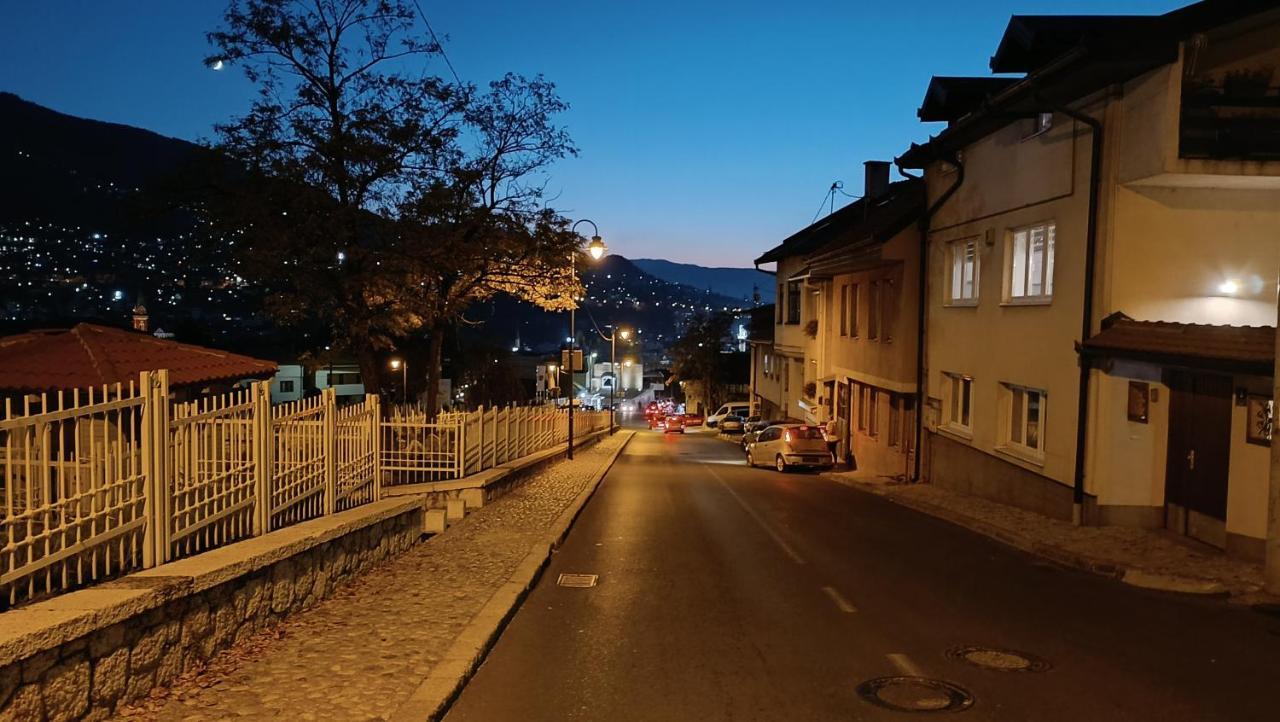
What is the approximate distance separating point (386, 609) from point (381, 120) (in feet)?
38.5

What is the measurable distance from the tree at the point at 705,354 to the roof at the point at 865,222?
21.9 meters

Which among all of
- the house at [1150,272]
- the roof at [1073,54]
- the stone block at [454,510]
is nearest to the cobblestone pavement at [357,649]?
the stone block at [454,510]

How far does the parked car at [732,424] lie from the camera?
50.3 metres

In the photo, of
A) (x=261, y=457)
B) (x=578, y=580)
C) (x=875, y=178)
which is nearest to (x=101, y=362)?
(x=261, y=457)

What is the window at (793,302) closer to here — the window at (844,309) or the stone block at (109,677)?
the window at (844,309)

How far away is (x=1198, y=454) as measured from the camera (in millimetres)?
11078

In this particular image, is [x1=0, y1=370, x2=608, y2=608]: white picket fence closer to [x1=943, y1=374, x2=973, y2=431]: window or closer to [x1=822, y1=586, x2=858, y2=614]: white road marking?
[x1=822, y1=586, x2=858, y2=614]: white road marking

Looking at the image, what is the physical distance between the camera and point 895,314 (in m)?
21.6

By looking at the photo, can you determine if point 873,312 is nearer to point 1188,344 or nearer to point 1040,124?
point 1040,124

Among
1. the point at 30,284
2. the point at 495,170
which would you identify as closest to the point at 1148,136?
the point at 495,170

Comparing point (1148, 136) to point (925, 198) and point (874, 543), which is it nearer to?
point (874, 543)

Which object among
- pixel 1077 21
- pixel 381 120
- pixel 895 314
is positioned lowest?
pixel 895 314

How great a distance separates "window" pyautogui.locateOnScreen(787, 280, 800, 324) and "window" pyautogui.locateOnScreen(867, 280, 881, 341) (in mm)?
12436

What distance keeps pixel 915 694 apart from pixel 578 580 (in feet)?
14.5
